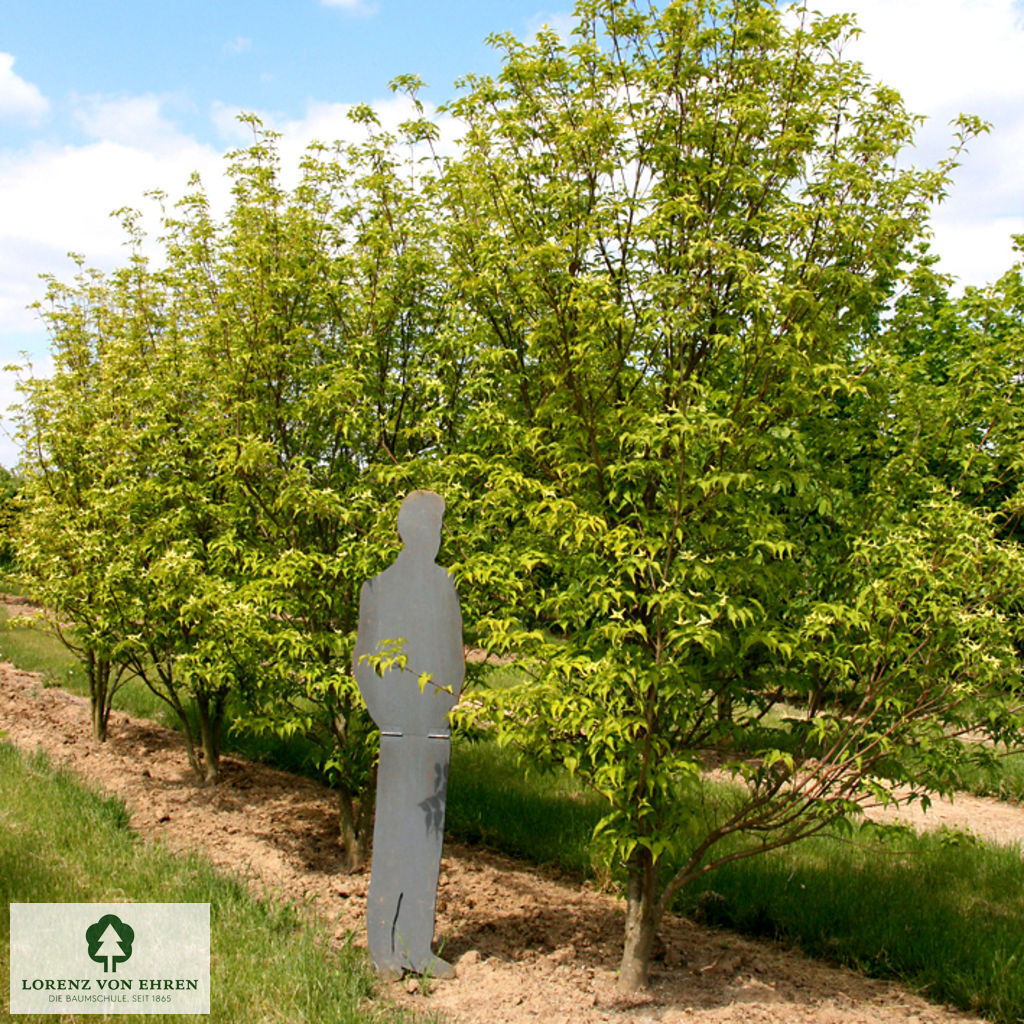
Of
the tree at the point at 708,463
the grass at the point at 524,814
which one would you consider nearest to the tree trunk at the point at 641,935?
the tree at the point at 708,463

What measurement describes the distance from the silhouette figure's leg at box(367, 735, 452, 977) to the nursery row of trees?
81 cm

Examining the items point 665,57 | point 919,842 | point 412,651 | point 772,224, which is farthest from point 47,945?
point 919,842

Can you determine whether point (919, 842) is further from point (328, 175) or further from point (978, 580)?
point (328, 175)

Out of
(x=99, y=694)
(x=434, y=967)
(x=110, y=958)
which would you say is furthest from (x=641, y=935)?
(x=99, y=694)

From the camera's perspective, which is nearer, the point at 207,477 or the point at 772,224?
the point at 772,224

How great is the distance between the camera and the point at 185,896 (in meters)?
5.17

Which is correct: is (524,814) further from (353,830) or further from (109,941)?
(109,941)

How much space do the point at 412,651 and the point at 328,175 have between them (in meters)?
3.90

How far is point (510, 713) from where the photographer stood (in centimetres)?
455

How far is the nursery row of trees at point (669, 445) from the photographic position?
174 inches

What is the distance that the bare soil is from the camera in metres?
4.77

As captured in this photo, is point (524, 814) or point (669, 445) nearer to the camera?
point (669, 445)

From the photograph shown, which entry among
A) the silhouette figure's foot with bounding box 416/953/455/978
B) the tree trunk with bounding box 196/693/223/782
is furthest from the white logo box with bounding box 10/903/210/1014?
the tree trunk with bounding box 196/693/223/782

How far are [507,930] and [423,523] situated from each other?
272 centimetres
